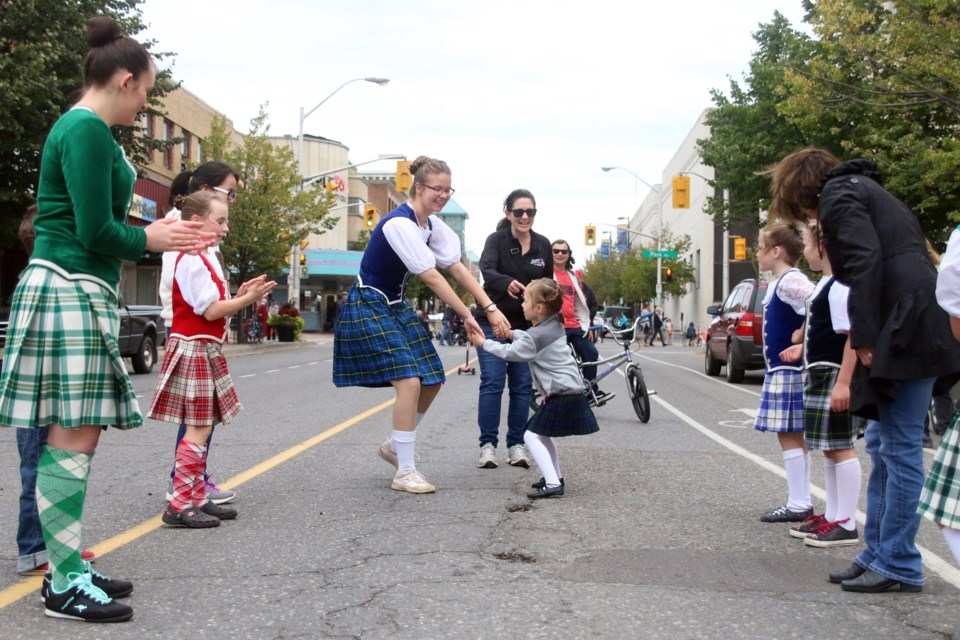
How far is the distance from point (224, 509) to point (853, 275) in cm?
329

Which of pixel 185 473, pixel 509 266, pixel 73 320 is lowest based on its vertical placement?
pixel 185 473

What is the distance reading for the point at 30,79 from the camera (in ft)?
59.8

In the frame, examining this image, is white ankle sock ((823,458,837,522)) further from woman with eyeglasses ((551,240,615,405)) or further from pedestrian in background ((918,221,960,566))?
woman with eyeglasses ((551,240,615,405))

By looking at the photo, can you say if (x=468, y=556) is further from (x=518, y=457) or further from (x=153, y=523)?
(x=518, y=457)

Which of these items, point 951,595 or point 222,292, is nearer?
point 951,595

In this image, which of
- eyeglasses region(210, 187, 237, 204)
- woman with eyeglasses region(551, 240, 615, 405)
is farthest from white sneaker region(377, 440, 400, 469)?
woman with eyeglasses region(551, 240, 615, 405)

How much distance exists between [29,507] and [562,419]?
2.98 meters

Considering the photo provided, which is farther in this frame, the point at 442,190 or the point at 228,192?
the point at 442,190

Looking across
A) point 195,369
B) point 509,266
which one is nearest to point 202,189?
point 195,369

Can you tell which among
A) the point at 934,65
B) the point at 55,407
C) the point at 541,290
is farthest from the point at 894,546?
the point at 934,65

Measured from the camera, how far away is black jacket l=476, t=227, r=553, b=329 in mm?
7164

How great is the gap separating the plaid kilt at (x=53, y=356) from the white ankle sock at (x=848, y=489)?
3.28m

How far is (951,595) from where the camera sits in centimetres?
388

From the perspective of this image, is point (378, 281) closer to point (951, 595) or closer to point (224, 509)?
point (224, 509)
